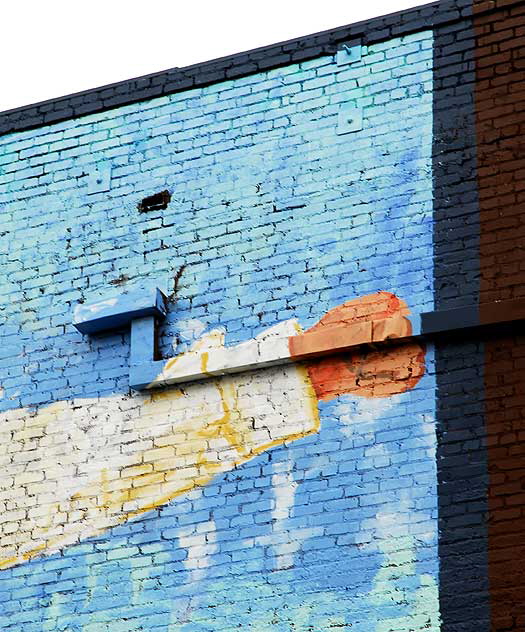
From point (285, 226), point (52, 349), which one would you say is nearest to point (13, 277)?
point (52, 349)

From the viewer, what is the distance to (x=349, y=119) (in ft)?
32.7

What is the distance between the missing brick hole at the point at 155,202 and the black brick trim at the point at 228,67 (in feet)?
2.82

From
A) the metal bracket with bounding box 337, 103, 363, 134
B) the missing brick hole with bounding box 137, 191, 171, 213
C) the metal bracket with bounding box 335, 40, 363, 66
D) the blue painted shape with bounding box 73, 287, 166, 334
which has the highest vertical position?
the metal bracket with bounding box 335, 40, 363, 66

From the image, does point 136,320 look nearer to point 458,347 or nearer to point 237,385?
point 237,385

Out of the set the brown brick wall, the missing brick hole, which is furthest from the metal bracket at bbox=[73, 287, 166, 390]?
the brown brick wall

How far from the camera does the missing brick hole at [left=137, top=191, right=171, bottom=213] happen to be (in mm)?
10227

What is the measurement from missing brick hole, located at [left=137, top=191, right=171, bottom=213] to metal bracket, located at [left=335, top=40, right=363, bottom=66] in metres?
1.62

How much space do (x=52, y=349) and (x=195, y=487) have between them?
1.67 m

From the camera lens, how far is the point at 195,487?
9195 millimetres

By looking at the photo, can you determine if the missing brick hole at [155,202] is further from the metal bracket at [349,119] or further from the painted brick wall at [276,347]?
the metal bracket at [349,119]

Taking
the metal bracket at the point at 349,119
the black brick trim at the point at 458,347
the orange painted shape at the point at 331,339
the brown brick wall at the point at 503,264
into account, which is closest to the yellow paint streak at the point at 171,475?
the orange painted shape at the point at 331,339

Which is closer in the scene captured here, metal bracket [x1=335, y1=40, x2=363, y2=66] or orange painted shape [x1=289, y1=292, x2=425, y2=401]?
orange painted shape [x1=289, y1=292, x2=425, y2=401]

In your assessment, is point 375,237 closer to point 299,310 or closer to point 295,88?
point 299,310

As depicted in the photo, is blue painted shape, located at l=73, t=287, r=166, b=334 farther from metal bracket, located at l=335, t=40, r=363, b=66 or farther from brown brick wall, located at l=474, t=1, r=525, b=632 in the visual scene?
brown brick wall, located at l=474, t=1, r=525, b=632
